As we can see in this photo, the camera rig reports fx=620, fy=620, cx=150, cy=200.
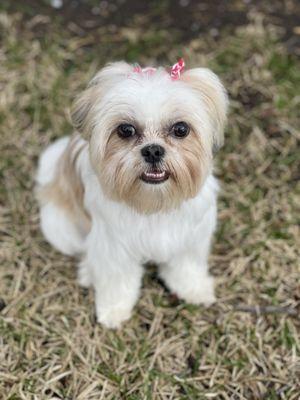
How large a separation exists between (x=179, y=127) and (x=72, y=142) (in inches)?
39.4

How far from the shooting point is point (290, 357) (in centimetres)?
384

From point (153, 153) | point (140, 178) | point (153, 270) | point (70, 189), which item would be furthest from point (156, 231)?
point (153, 270)

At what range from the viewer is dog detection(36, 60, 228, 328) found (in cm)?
294

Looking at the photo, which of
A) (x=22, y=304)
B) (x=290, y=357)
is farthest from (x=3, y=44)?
(x=290, y=357)

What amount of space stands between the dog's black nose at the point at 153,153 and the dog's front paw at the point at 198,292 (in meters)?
1.31

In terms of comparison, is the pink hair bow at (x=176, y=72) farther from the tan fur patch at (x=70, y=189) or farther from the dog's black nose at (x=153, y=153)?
the tan fur patch at (x=70, y=189)

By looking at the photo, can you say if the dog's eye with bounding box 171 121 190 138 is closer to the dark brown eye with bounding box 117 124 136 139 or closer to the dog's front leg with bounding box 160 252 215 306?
the dark brown eye with bounding box 117 124 136 139

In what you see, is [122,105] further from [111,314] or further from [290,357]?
[290,357]

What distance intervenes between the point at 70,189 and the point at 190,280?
38.1 inches

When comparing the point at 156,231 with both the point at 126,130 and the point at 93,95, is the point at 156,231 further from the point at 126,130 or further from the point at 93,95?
the point at 93,95

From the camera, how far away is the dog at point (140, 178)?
294 centimetres

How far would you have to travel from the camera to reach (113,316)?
396 centimetres

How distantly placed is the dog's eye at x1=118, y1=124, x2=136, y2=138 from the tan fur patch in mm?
641

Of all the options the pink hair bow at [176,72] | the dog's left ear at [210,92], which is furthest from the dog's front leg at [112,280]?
the pink hair bow at [176,72]
